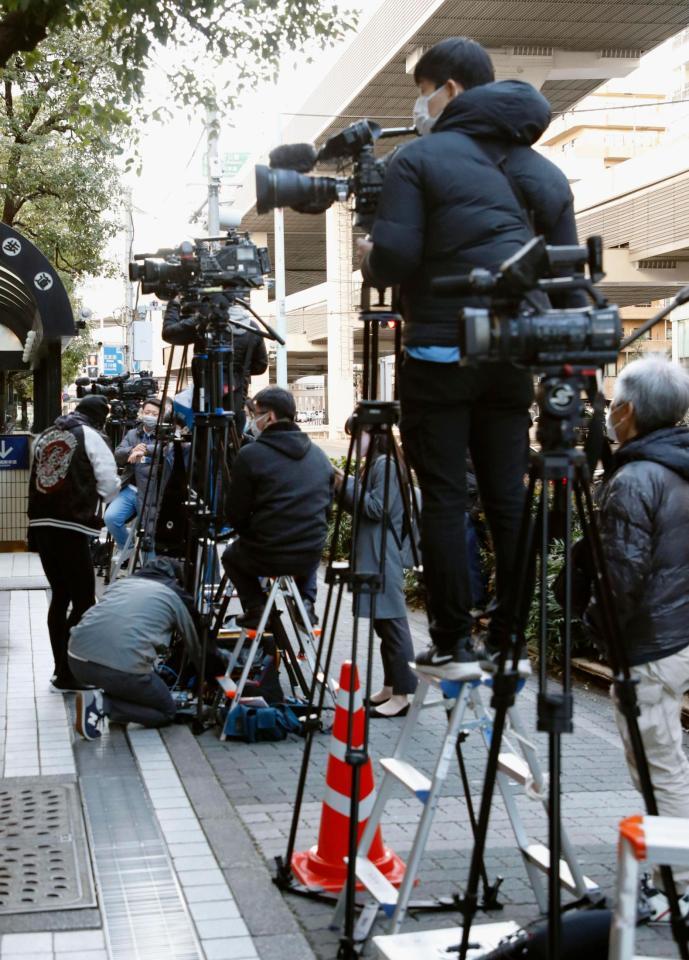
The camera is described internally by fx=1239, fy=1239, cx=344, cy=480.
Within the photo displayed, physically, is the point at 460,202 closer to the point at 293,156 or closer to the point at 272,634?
the point at 293,156

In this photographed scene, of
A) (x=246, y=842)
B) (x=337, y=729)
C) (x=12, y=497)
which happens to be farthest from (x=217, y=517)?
(x=12, y=497)

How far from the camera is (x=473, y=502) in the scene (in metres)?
9.94

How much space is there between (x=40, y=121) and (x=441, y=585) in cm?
1965

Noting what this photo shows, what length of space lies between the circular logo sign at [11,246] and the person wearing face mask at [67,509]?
19.7 ft

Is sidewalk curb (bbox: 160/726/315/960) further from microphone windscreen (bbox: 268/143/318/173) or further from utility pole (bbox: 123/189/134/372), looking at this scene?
utility pole (bbox: 123/189/134/372)

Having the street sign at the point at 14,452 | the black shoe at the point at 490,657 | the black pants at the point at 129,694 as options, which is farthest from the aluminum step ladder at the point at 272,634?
the street sign at the point at 14,452

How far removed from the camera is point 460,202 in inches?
141

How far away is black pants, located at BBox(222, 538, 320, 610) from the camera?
7.37 meters

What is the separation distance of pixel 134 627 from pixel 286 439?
4.66 ft

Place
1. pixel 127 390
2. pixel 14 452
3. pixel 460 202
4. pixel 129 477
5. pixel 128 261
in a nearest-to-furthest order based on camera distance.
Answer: pixel 460 202 → pixel 129 477 → pixel 127 390 → pixel 14 452 → pixel 128 261

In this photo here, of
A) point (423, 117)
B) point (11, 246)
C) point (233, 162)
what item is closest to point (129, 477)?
point (11, 246)

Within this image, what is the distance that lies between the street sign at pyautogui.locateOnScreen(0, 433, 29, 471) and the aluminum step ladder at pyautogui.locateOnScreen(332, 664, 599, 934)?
13.3m

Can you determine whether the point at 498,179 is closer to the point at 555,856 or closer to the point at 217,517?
the point at 555,856

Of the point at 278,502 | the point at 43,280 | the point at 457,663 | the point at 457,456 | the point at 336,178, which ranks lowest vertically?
the point at 457,663
